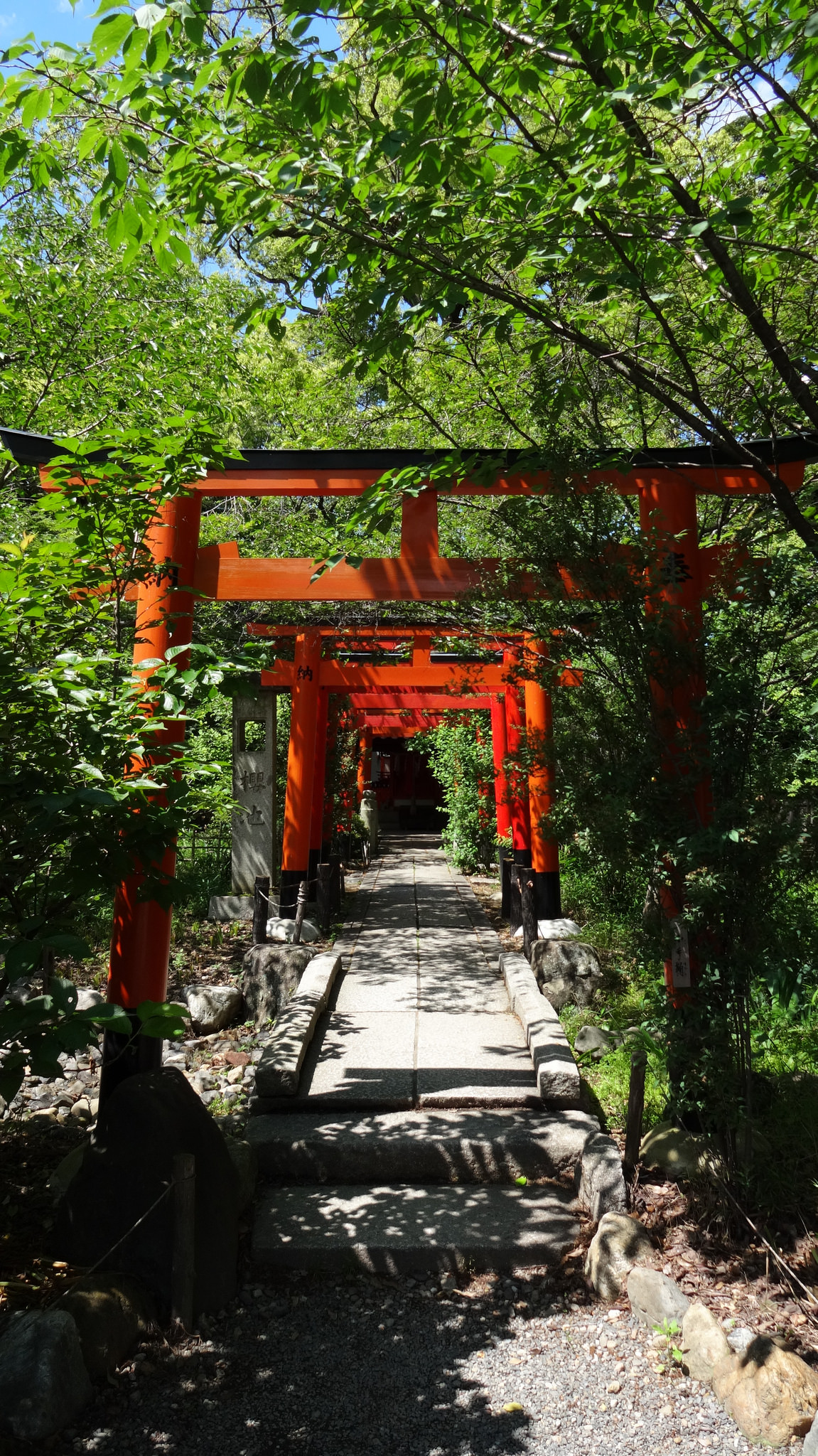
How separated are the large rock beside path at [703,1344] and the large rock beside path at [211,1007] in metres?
4.89

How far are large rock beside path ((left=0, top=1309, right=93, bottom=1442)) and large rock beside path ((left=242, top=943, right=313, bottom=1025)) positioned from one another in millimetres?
4615

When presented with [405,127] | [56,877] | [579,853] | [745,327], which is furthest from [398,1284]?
[745,327]

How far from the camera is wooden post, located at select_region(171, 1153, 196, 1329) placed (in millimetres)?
3303

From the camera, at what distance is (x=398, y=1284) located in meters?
3.71

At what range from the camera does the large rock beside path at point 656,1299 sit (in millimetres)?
3227

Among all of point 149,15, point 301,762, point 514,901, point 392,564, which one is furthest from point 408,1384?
point 301,762

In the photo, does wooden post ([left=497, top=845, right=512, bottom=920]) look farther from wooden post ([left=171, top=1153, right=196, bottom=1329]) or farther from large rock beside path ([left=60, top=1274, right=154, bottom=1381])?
large rock beside path ([left=60, top=1274, right=154, bottom=1381])

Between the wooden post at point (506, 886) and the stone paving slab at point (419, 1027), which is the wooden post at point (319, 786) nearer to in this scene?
the stone paving slab at point (419, 1027)

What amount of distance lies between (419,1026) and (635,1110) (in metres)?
2.50

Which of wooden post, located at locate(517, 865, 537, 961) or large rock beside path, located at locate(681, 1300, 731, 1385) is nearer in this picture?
large rock beside path, located at locate(681, 1300, 731, 1385)

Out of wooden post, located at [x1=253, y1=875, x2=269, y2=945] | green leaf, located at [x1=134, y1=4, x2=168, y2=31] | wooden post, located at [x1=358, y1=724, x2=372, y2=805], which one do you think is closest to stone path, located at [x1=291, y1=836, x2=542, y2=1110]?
wooden post, located at [x1=253, y1=875, x2=269, y2=945]

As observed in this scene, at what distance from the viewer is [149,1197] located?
343cm

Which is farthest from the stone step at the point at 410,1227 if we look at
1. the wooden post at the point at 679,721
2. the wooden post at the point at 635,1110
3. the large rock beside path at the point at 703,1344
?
the wooden post at the point at 679,721

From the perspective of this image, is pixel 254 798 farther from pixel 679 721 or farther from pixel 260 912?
pixel 679 721
